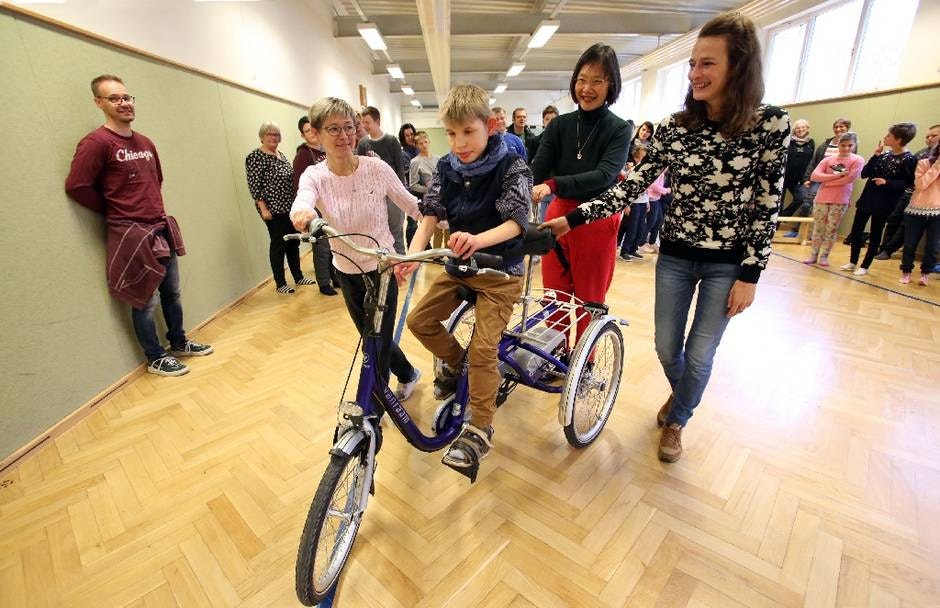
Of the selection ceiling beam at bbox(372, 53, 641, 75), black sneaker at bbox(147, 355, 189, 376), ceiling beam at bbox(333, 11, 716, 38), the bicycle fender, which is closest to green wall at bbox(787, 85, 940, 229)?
ceiling beam at bbox(333, 11, 716, 38)

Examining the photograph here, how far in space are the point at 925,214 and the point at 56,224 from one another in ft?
21.9

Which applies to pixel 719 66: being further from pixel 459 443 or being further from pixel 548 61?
pixel 548 61

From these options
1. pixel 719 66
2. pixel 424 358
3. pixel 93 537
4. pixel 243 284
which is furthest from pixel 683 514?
pixel 243 284

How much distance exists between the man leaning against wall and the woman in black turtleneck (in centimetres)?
226

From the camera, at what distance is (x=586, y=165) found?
1845mm

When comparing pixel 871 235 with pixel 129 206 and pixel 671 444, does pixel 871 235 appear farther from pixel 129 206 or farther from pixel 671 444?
pixel 129 206

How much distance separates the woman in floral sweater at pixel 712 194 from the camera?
4.20 feet

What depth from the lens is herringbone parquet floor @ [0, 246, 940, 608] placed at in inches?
52.2

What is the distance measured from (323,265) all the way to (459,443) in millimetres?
3115

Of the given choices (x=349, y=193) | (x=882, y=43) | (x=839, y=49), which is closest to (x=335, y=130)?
(x=349, y=193)

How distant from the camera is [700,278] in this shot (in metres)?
1.61

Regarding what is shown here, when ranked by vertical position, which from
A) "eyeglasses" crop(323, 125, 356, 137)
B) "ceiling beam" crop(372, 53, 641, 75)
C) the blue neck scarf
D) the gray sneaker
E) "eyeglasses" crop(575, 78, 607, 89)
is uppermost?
"ceiling beam" crop(372, 53, 641, 75)

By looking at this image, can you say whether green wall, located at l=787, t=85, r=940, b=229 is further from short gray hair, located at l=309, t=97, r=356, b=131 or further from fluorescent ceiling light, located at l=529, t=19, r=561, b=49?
short gray hair, located at l=309, t=97, r=356, b=131

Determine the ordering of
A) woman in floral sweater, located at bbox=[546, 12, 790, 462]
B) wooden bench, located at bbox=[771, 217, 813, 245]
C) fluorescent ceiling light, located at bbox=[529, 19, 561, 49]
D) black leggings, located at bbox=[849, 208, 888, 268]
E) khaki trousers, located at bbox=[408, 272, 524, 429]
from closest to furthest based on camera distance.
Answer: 1. woman in floral sweater, located at bbox=[546, 12, 790, 462]
2. khaki trousers, located at bbox=[408, 272, 524, 429]
3. black leggings, located at bbox=[849, 208, 888, 268]
4. wooden bench, located at bbox=[771, 217, 813, 245]
5. fluorescent ceiling light, located at bbox=[529, 19, 561, 49]
